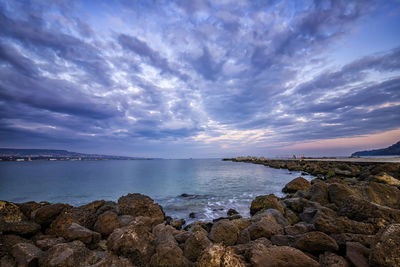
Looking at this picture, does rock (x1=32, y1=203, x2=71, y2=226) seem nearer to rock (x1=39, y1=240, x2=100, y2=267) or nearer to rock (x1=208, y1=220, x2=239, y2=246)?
rock (x1=39, y1=240, x2=100, y2=267)

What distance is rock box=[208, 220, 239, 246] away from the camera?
Answer: 476 cm

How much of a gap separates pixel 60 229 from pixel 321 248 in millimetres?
6289

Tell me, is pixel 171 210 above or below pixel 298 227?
below

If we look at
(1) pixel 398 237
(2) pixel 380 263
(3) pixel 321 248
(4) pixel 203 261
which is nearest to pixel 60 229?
(4) pixel 203 261

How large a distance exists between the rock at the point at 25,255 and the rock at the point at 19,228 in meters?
1.18

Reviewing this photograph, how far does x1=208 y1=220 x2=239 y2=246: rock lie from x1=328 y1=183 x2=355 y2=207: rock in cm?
523

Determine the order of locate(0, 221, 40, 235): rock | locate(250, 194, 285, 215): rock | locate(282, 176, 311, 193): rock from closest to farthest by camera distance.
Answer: locate(0, 221, 40, 235): rock, locate(250, 194, 285, 215): rock, locate(282, 176, 311, 193): rock

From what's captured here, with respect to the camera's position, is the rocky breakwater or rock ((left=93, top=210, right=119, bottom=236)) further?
rock ((left=93, top=210, right=119, bottom=236))

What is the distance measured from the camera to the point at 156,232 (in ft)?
17.7

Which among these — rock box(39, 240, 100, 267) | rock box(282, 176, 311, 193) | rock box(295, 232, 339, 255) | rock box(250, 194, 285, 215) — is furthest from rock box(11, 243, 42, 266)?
rock box(282, 176, 311, 193)

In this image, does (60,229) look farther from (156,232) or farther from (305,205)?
(305,205)

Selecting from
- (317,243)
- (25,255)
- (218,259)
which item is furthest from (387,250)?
(25,255)

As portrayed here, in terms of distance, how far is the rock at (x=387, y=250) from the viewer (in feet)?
8.60

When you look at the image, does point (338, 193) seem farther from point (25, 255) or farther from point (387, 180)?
point (25, 255)
